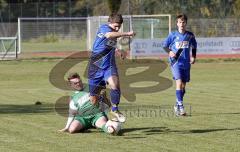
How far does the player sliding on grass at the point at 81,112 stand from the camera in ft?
40.6

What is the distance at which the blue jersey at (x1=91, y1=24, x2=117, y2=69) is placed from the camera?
12.6 m

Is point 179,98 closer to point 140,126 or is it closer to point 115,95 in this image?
point 140,126

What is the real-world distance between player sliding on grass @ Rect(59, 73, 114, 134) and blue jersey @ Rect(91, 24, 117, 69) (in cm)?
47

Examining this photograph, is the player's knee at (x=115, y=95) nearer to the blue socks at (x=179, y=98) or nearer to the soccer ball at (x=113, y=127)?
the soccer ball at (x=113, y=127)

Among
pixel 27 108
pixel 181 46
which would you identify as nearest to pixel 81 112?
pixel 181 46

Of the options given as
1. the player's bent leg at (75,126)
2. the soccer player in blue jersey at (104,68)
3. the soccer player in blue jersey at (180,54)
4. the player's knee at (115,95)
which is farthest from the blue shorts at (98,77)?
the soccer player in blue jersey at (180,54)

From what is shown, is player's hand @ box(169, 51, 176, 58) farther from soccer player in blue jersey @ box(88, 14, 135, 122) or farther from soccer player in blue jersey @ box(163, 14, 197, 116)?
soccer player in blue jersey @ box(88, 14, 135, 122)

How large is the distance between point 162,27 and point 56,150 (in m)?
35.6

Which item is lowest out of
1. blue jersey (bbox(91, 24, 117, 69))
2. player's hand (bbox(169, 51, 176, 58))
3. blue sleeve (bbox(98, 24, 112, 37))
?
player's hand (bbox(169, 51, 176, 58))

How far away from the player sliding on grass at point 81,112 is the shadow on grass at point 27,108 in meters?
3.85

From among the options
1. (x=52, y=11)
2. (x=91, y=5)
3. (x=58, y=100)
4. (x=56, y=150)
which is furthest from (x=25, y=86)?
(x=91, y=5)

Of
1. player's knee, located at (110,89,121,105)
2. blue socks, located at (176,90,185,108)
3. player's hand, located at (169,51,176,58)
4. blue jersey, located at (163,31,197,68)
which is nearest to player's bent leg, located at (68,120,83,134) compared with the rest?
player's knee, located at (110,89,121,105)

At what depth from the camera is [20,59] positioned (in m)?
43.2

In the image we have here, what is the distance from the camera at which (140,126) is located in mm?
13344
